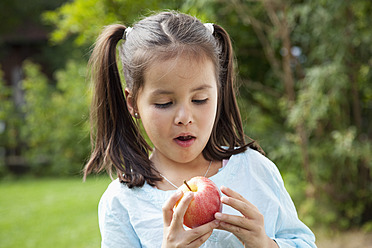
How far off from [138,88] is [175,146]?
0.75ft

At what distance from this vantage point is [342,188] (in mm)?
4133

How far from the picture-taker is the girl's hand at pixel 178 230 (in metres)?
1.28

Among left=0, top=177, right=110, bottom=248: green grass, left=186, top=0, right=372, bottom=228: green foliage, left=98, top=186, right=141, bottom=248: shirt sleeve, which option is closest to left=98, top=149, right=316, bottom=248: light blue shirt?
left=98, top=186, right=141, bottom=248: shirt sleeve

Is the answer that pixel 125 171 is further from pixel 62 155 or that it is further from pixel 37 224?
pixel 62 155

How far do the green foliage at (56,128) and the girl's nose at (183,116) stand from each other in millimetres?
7764

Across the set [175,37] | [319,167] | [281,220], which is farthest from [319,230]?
[175,37]

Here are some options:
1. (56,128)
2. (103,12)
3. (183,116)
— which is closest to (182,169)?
(183,116)

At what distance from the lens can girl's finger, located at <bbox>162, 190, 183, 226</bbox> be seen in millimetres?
1290

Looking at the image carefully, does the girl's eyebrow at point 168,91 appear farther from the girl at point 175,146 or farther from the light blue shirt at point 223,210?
the light blue shirt at point 223,210

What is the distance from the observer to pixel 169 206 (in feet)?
4.25

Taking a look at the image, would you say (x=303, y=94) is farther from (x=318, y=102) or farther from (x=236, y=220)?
(x=236, y=220)

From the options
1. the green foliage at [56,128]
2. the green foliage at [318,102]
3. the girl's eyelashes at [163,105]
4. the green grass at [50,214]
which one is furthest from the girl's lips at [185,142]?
the green foliage at [56,128]

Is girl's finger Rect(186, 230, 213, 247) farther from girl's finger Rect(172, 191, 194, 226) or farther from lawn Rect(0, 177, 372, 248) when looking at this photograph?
lawn Rect(0, 177, 372, 248)

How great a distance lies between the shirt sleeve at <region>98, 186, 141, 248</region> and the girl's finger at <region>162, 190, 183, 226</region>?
24 cm
